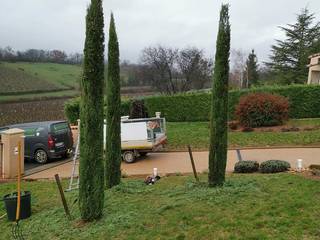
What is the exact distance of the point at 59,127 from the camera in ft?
52.2

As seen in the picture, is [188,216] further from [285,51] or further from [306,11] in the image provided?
[306,11]

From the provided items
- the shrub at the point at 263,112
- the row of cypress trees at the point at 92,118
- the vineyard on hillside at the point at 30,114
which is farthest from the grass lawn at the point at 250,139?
the vineyard on hillside at the point at 30,114

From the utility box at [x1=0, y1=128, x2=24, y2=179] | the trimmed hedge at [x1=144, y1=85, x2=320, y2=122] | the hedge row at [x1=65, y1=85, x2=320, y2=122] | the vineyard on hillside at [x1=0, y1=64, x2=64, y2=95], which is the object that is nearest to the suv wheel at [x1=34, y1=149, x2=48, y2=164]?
the utility box at [x1=0, y1=128, x2=24, y2=179]

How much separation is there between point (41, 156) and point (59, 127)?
4.63ft

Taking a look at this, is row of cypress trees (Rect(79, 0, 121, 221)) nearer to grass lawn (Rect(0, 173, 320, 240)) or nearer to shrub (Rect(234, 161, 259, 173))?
grass lawn (Rect(0, 173, 320, 240))

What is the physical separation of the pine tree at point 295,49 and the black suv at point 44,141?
30884mm

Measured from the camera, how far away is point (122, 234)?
5.91 metres

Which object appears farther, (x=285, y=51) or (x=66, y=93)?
(x=66, y=93)

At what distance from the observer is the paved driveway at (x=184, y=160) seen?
12255 millimetres

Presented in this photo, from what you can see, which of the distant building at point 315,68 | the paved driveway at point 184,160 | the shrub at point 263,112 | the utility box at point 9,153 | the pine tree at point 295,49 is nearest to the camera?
the paved driveway at point 184,160

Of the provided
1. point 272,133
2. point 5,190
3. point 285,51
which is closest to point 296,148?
point 272,133

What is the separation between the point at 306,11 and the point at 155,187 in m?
40.8

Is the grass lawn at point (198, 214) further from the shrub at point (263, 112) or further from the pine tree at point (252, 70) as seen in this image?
the pine tree at point (252, 70)

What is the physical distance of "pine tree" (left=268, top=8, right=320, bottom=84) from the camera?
40938mm
